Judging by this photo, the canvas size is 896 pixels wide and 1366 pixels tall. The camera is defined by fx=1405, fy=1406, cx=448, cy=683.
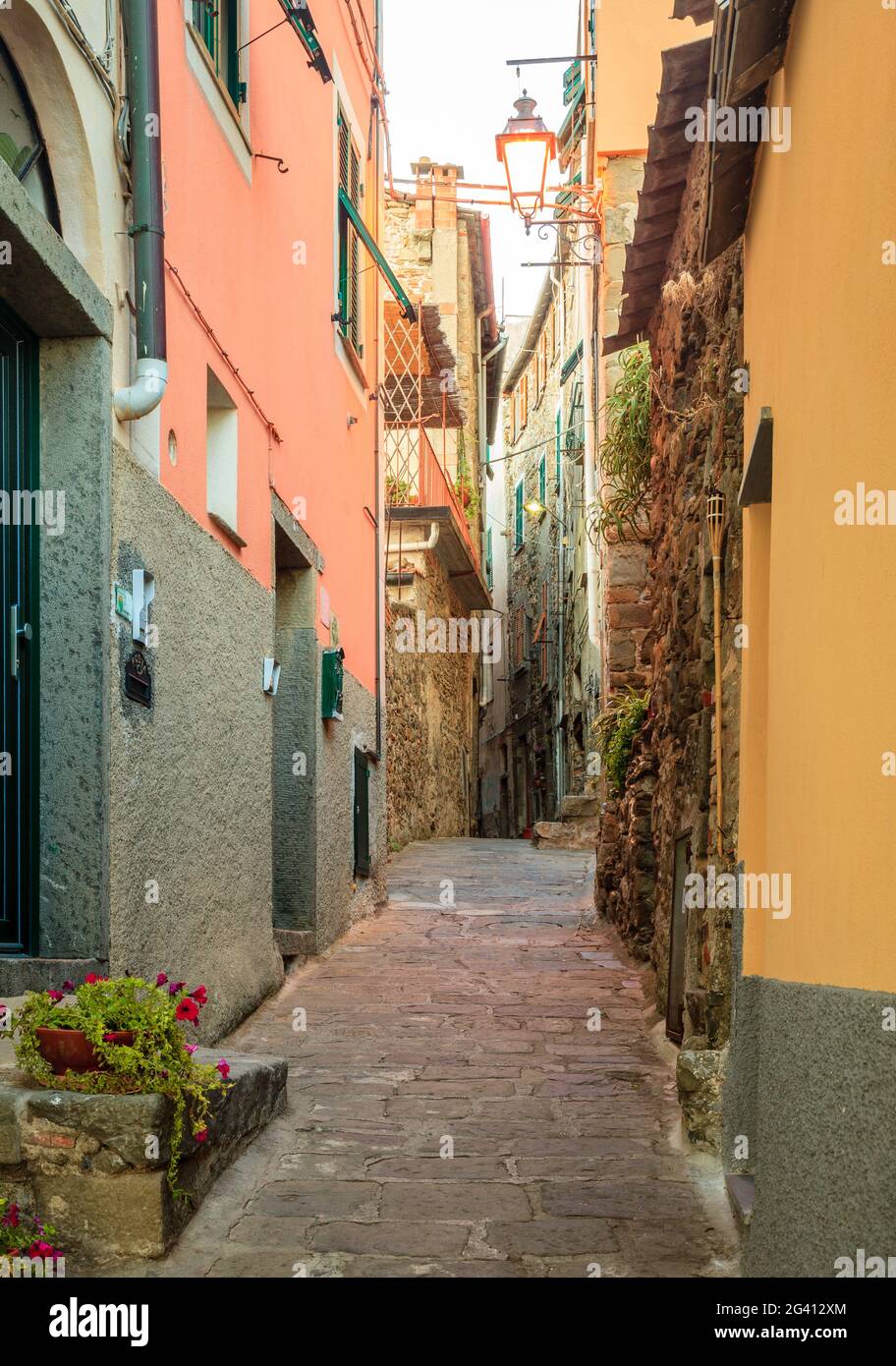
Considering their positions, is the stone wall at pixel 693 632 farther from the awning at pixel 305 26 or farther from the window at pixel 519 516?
the window at pixel 519 516

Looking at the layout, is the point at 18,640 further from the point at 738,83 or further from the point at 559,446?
the point at 559,446

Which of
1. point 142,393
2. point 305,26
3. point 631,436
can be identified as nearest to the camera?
point 142,393

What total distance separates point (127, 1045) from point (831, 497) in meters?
2.17

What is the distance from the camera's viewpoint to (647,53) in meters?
13.0

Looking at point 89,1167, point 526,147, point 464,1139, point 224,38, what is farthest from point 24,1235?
point 526,147

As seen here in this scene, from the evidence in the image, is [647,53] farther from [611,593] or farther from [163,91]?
[163,91]

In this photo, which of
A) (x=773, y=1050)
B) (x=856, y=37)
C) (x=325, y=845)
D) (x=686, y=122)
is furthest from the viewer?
(x=325, y=845)

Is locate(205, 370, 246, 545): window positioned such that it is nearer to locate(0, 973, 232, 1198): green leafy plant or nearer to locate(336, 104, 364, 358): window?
locate(0, 973, 232, 1198): green leafy plant

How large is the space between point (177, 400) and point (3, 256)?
1.45 meters

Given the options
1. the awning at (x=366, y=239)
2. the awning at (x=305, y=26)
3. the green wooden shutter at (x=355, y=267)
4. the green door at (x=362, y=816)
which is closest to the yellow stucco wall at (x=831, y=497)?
the awning at (x=305, y=26)

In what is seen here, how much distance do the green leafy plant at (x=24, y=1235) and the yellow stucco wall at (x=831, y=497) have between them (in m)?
1.87

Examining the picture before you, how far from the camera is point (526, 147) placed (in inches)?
423

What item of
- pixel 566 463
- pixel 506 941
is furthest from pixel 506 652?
pixel 506 941

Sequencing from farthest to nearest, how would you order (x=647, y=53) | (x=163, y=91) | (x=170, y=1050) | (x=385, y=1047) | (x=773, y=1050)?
1. (x=647, y=53)
2. (x=385, y=1047)
3. (x=163, y=91)
4. (x=170, y=1050)
5. (x=773, y=1050)
